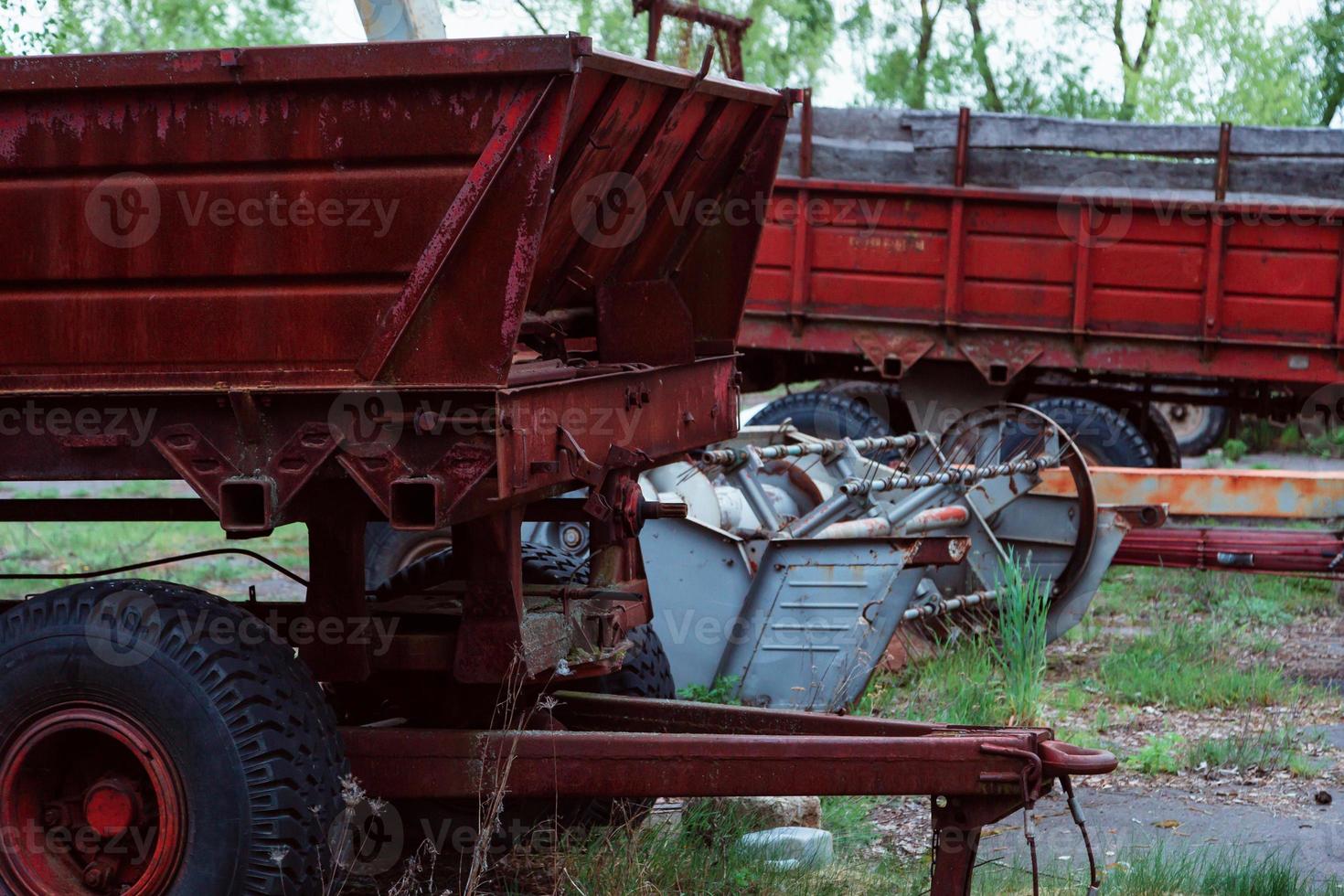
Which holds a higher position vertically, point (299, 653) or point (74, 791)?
point (299, 653)

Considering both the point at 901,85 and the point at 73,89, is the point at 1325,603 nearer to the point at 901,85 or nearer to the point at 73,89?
the point at 73,89

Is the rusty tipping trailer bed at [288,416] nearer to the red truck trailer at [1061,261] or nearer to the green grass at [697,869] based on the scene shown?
the green grass at [697,869]

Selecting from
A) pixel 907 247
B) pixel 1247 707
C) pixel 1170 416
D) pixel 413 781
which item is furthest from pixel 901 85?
pixel 413 781

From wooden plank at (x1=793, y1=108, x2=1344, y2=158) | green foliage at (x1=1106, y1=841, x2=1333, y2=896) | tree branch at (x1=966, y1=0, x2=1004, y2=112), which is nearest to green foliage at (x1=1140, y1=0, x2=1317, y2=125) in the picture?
tree branch at (x1=966, y1=0, x2=1004, y2=112)

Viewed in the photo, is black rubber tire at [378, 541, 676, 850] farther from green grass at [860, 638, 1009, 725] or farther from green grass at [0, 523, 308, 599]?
green grass at [0, 523, 308, 599]

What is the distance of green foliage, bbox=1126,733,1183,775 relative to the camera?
5695 mm

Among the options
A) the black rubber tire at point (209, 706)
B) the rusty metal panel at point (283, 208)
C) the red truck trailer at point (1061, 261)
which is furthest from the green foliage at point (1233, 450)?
the black rubber tire at point (209, 706)

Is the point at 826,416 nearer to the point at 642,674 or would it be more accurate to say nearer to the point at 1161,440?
the point at 1161,440

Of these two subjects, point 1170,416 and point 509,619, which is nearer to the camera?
point 509,619

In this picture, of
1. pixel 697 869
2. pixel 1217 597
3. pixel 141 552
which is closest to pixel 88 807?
pixel 697 869

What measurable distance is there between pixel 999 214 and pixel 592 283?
583 centimetres

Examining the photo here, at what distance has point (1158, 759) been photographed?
18.8 feet

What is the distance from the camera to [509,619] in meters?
3.79

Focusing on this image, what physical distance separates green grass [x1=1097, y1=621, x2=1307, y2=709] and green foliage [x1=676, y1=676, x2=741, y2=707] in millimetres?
1867
